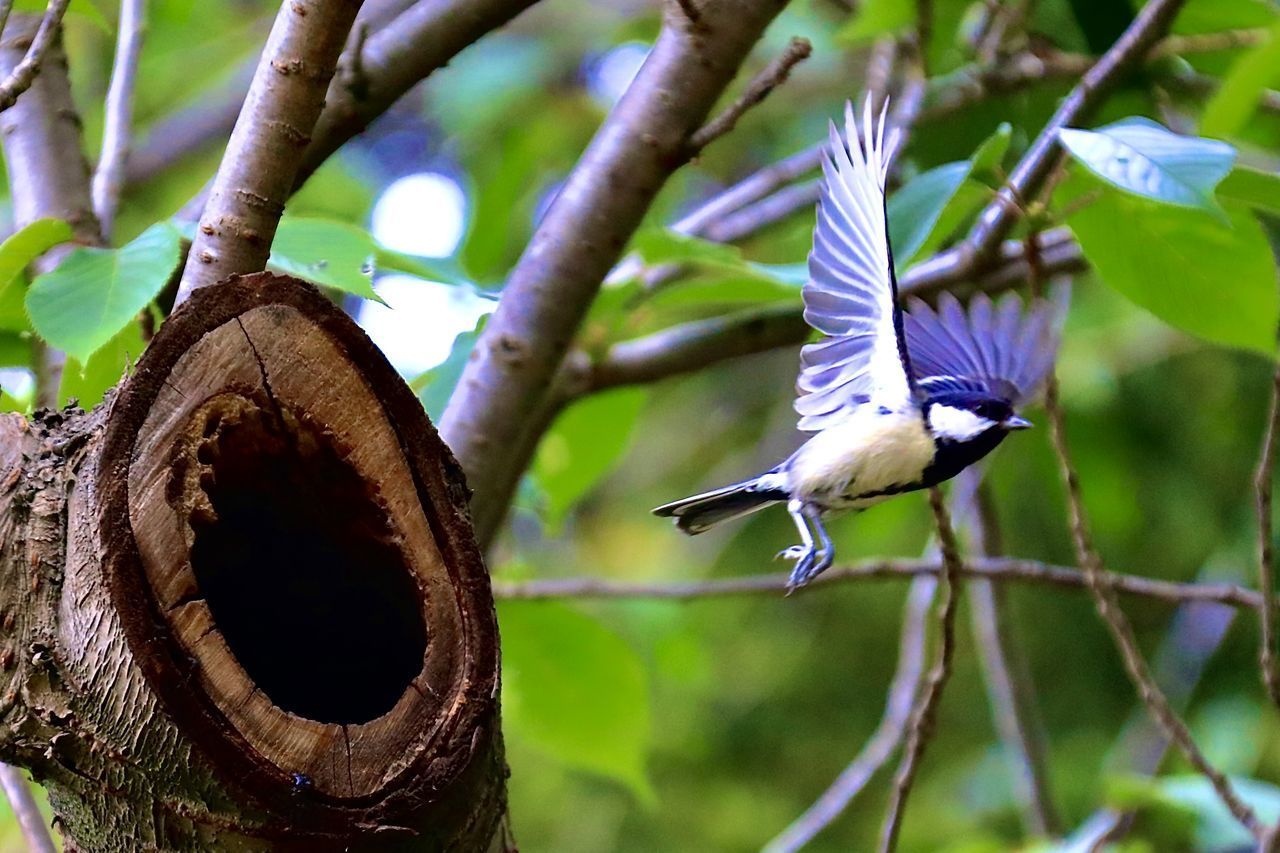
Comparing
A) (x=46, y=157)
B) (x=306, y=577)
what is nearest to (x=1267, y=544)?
(x=306, y=577)

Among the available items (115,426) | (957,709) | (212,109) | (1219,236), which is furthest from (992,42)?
(957,709)

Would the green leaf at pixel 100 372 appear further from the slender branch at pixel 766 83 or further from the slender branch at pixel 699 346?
the slender branch at pixel 699 346

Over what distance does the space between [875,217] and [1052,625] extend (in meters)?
2.89

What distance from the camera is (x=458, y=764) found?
93cm

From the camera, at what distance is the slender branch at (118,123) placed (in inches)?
56.9

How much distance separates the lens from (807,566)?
56.5 inches

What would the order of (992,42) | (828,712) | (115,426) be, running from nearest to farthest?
1. (115,426)
2. (992,42)
3. (828,712)

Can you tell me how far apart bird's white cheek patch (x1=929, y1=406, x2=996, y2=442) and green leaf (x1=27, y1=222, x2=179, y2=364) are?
849mm

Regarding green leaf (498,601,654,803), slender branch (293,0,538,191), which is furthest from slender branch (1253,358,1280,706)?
slender branch (293,0,538,191)

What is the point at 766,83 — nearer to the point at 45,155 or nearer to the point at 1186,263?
the point at 1186,263

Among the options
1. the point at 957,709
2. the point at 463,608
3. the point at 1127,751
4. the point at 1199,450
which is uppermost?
the point at 463,608

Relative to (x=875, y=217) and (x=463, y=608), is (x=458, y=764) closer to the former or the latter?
(x=463, y=608)

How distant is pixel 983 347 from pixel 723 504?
1.22 ft

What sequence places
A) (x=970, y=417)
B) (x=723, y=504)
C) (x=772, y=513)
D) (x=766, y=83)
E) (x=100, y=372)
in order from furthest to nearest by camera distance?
(x=772, y=513) < (x=723, y=504) < (x=970, y=417) < (x=766, y=83) < (x=100, y=372)
